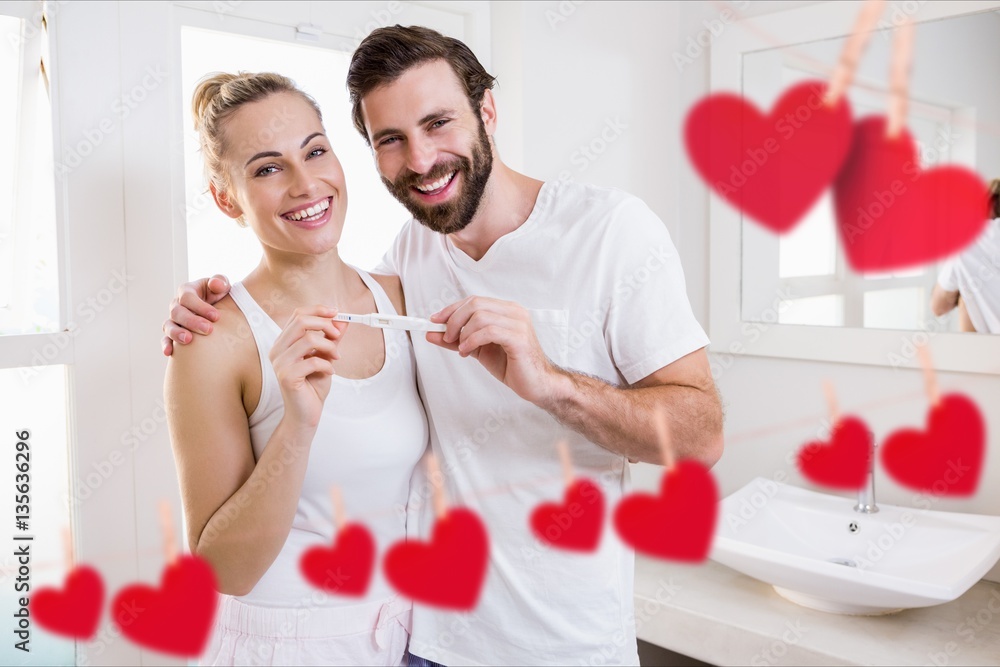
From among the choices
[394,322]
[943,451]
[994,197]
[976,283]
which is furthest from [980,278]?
[394,322]

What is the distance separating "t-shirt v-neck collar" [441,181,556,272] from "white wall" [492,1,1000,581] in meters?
0.54

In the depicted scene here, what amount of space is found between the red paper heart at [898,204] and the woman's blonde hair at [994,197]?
0.04 ft

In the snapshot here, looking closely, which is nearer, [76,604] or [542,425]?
[542,425]

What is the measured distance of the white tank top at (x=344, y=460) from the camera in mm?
919

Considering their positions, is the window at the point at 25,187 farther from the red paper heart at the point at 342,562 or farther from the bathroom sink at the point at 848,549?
the bathroom sink at the point at 848,549

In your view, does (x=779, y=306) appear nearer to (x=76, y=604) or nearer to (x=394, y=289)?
(x=394, y=289)

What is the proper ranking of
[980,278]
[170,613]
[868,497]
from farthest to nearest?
[868,497] < [980,278] < [170,613]

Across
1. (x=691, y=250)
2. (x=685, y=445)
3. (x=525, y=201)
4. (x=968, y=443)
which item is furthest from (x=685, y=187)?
(x=685, y=445)

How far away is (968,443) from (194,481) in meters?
1.35

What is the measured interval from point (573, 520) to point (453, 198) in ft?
1.29

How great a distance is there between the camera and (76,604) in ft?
3.67

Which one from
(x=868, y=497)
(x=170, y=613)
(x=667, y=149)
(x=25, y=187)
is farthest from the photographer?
(x=667, y=149)

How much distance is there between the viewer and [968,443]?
153cm

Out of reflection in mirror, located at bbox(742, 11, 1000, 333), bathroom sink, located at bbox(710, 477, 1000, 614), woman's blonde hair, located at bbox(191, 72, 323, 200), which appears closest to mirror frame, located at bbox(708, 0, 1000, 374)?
reflection in mirror, located at bbox(742, 11, 1000, 333)
